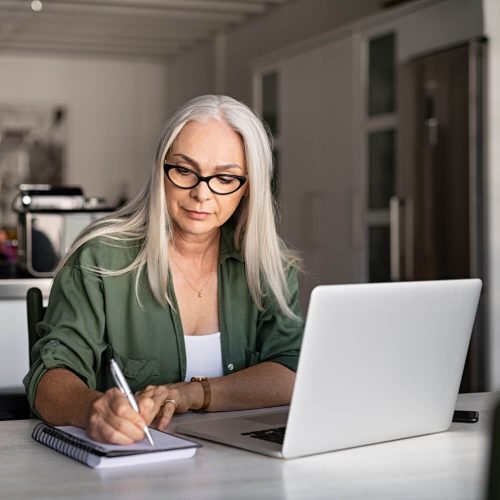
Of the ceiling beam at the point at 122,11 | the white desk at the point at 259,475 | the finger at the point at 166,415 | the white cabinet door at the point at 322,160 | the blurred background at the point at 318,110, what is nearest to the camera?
the white desk at the point at 259,475

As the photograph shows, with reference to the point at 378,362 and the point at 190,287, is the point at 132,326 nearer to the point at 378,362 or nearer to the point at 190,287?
the point at 190,287

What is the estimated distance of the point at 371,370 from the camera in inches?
55.6

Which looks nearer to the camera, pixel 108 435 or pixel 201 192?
pixel 108 435

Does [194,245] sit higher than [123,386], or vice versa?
[194,245]

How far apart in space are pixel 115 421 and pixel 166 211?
2.07 ft

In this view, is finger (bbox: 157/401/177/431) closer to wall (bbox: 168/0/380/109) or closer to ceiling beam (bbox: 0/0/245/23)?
wall (bbox: 168/0/380/109)

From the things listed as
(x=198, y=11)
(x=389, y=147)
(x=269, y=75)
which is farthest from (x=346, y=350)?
(x=198, y=11)

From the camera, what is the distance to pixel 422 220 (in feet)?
15.5

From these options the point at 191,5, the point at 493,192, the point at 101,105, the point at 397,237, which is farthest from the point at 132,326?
the point at 101,105

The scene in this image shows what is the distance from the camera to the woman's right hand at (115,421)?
4.51ft

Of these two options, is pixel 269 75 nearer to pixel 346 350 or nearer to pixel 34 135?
pixel 34 135

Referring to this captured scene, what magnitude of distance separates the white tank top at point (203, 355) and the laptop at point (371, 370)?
369 millimetres

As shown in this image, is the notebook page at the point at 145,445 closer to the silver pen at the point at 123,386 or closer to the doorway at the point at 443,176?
the silver pen at the point at 123,386

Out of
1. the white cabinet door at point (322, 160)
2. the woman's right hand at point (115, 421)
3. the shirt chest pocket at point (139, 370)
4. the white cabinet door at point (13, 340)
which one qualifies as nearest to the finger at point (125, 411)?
the woman's right hand at point (115, 421)
